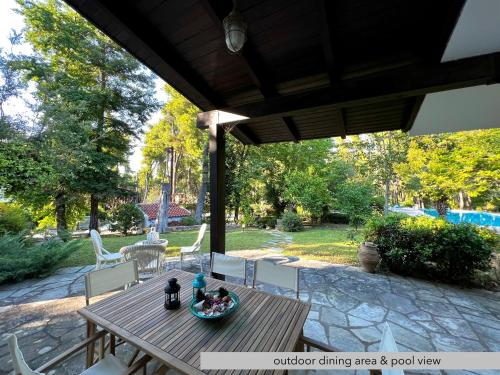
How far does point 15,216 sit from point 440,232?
32.0 ft

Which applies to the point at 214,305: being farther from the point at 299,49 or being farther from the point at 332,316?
the point at 299,49

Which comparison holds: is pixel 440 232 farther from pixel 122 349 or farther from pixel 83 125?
pixel 83 125

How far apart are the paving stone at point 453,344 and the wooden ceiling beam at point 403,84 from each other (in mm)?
2704

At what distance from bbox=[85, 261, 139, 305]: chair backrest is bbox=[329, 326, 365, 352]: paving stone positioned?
230cm

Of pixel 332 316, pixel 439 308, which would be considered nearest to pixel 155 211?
pixel 332 316

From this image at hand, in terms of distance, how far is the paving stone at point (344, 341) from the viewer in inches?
86.7

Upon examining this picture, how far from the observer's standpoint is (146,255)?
317cm

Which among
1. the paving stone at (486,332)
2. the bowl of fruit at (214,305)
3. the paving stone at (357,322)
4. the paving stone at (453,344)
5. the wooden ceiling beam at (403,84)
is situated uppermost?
the wooden ceiling beam at (403,84)

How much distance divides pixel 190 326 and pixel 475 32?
10.1ft

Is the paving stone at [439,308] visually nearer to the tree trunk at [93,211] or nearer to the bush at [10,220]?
the bush at [10,220]

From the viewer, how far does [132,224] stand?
9.46m

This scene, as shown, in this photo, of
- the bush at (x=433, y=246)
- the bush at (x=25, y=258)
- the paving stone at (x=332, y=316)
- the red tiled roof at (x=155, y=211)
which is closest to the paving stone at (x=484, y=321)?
the bush at (x=433, y=246)

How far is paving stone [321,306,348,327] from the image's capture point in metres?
2.63

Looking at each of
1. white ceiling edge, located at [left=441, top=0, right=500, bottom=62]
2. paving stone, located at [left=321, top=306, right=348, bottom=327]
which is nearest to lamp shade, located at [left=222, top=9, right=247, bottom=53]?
white ceiling edge, located at [left=441, top=0, right=500, bottom=62]
